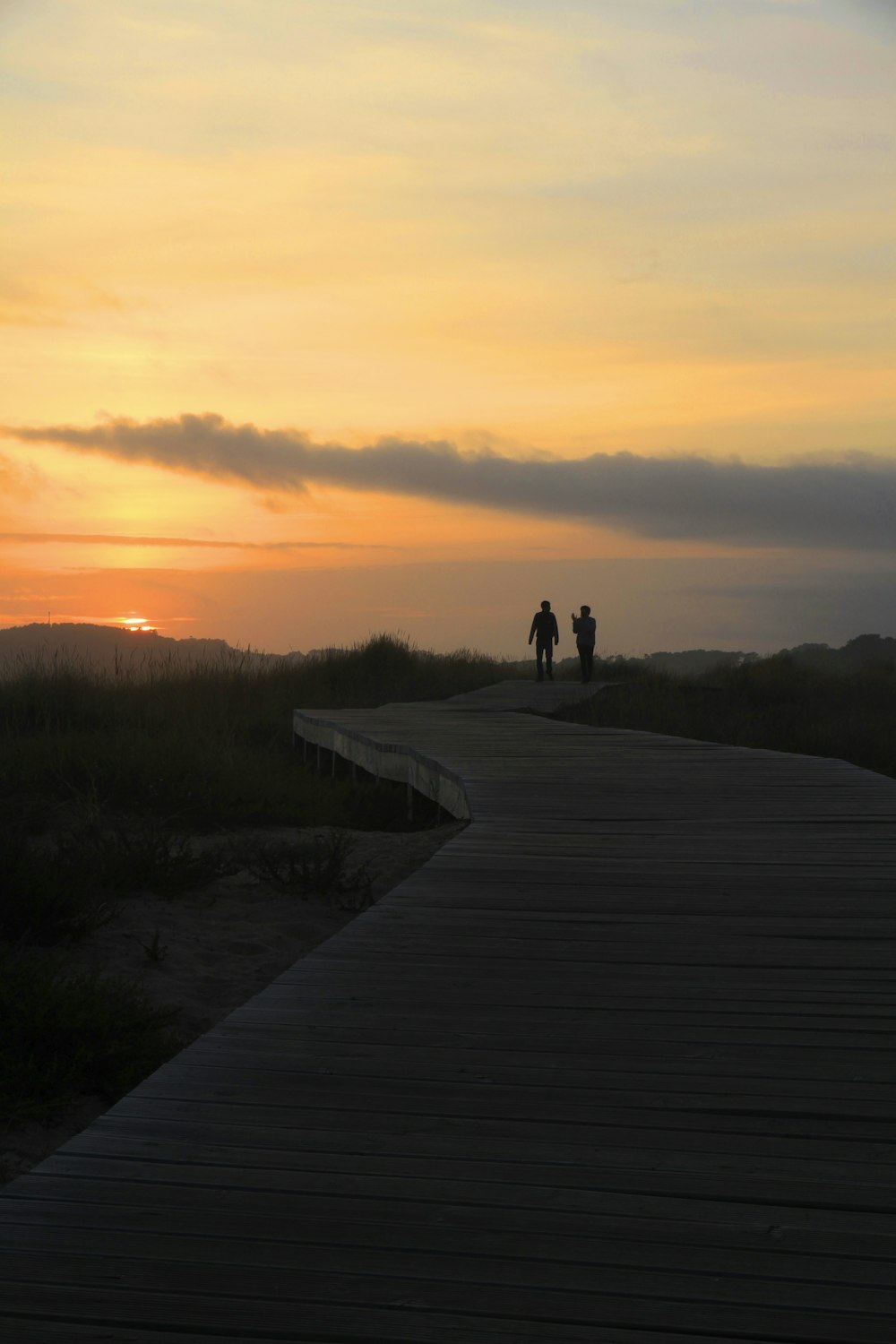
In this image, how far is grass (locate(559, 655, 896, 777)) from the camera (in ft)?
50.6

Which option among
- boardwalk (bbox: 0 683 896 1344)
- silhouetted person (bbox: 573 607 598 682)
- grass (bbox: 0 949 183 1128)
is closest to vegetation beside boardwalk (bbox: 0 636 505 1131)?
grass (bbox: 0 949 183 1128)

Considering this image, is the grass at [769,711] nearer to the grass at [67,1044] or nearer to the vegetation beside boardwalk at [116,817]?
the vegetation beside boardwalk at [116,817]

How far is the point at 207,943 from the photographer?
242 inches

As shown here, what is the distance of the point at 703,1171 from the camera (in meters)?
2.19

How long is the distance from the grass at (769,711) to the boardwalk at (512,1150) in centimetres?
1108

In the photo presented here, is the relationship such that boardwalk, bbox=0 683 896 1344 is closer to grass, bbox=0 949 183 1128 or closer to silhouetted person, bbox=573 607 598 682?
grass, bbox=0 949 183 1128

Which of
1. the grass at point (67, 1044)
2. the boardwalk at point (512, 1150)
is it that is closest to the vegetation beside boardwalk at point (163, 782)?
the grass at point (67, 1044)

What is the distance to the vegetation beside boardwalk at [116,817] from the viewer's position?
4.25 metres

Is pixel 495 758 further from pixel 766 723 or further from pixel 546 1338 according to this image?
pixel 766 723

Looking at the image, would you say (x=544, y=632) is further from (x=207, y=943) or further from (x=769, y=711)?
(x=207, y=943)

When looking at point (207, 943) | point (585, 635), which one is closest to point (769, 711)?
point (585, 635)

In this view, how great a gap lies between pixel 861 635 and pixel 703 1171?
6399cm

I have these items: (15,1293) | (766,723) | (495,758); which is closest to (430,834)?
(495,758)

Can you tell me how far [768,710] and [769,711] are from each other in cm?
19
